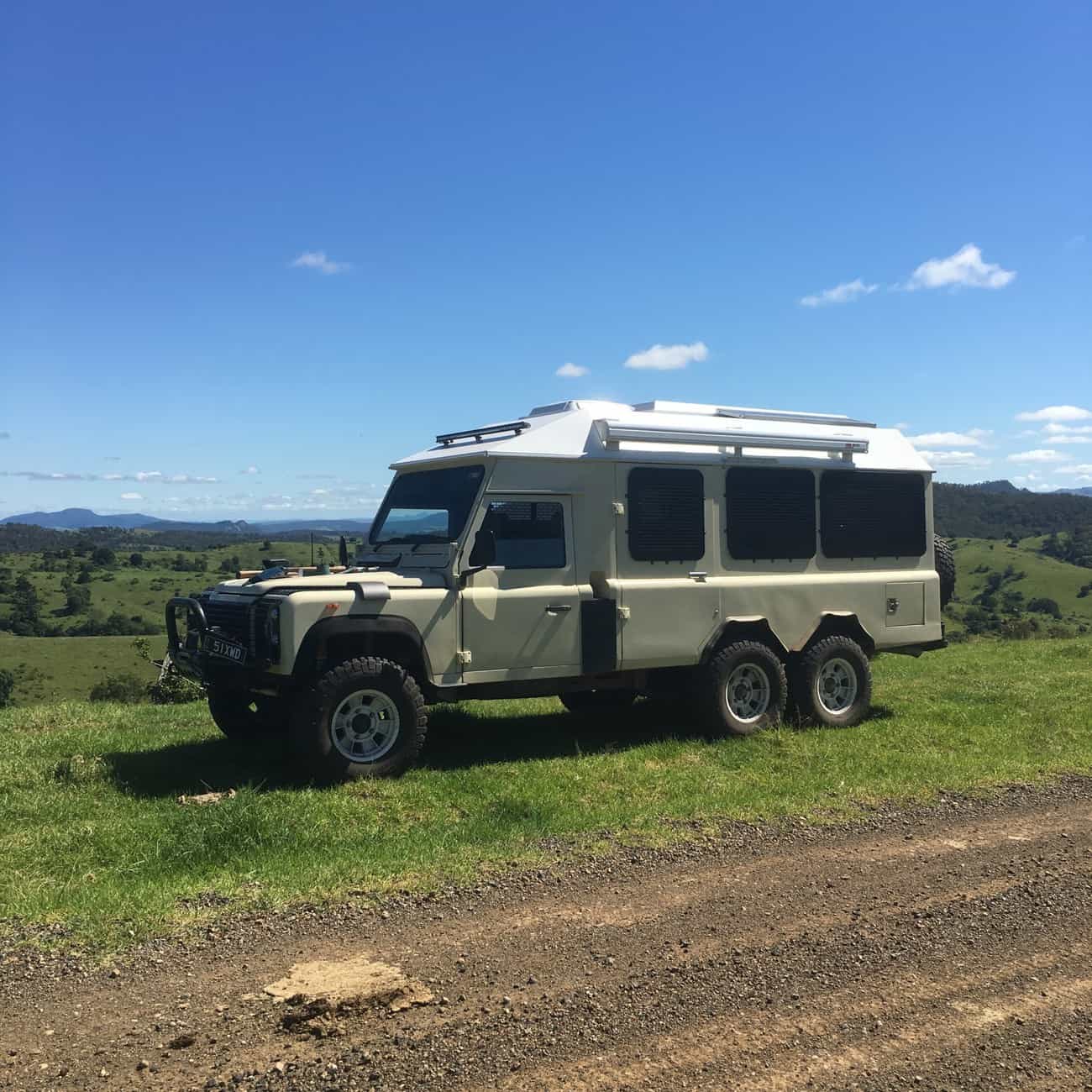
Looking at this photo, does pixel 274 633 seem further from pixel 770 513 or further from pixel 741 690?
pixel 770 513

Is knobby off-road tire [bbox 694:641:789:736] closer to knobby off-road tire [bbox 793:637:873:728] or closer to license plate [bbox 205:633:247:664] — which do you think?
knobby off-road tire [bbox 793:637:873:728]

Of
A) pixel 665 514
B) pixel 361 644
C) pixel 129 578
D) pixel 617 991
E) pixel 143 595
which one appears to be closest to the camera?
pixel 617 991

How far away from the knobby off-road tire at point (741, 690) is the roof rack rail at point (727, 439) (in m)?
1.91

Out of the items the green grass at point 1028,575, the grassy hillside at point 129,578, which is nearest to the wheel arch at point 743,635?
the green grass at point 1028,575

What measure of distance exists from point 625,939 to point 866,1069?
1.44 metres

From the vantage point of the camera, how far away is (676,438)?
949cm

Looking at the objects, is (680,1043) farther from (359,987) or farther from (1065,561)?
(1065,561)

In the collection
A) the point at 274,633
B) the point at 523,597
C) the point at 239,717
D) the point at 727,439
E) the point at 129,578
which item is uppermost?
the point at 727,439

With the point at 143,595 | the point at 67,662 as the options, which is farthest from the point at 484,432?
the point at 143,595

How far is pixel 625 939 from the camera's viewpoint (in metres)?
4.99

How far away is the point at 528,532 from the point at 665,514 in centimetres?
143

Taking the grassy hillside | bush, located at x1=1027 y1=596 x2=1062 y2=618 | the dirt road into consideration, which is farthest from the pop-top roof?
the grassy hillside

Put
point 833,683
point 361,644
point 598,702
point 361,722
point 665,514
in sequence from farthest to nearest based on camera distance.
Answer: point 598,702
point 833,683
point 665,514
point 361,644
point 361,722

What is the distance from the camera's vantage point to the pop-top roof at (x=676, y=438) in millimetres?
9008
